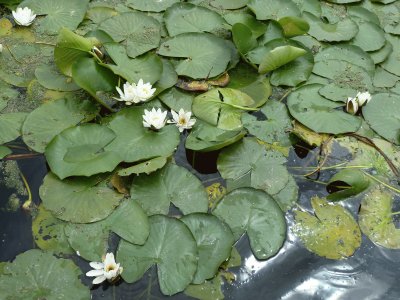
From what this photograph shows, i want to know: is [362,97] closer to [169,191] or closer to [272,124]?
[272,124]

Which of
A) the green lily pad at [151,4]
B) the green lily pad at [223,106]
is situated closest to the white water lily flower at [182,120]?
the green lily pad at [223,106]

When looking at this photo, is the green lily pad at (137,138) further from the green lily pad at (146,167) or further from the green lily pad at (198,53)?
the green lily pad at (198,53)

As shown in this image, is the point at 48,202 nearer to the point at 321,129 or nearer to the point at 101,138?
the point at 101,138

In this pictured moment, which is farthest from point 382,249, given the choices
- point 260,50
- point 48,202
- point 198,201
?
point 48,202

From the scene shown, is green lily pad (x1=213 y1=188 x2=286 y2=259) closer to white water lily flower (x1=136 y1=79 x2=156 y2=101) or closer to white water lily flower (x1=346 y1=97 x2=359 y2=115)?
white water lily flower (x1=136 y1=79 x2=156 y2=101)

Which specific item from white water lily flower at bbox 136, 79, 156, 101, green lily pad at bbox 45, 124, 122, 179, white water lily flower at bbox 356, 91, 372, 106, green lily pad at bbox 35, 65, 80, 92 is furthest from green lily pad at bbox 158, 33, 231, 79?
white water lily flower at bbox 356, 91, 372, 106

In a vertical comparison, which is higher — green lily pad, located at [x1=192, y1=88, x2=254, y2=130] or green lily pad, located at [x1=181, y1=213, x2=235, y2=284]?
green lily pad, located at [x1=192, y1=88, x2=254, y2=130]
